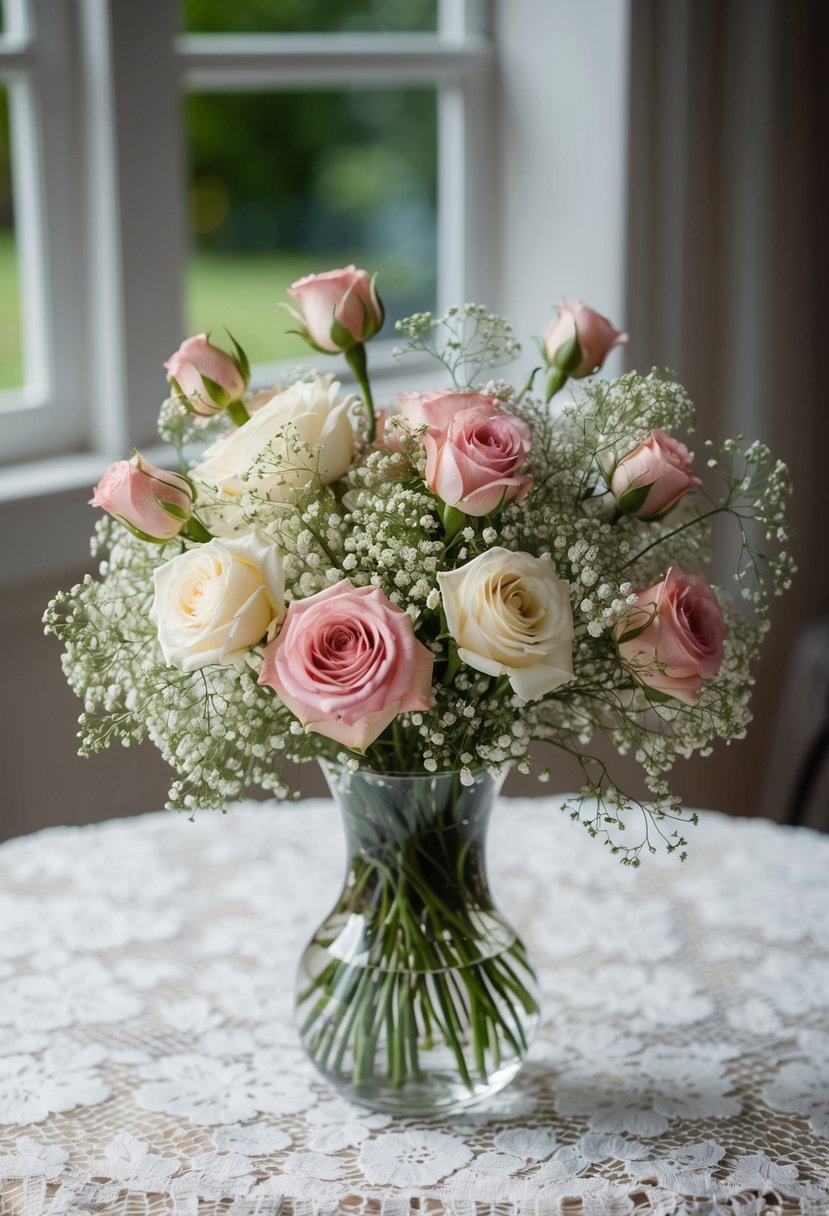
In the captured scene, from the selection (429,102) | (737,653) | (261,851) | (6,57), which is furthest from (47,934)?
(429,102)

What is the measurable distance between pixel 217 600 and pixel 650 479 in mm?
287

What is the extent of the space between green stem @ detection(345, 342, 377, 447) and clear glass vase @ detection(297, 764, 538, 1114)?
237mm

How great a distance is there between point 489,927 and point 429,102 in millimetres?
7976

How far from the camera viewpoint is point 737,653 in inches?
37.0

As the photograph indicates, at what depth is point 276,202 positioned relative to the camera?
39.8 feet

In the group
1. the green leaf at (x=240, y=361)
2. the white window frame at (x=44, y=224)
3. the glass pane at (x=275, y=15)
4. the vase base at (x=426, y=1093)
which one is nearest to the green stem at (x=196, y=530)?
the green leaf at (x=240, y=361)

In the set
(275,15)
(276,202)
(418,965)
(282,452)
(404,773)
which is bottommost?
(418,965)

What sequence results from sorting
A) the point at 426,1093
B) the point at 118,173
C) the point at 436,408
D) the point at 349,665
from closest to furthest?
1. the point at 349,665
2. the point at 436,408
3. the point at 426,1093
4. the point at 118,173

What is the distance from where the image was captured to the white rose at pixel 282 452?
33.9 inches

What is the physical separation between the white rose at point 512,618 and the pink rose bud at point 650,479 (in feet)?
0.37

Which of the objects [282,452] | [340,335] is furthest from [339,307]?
[282,452]

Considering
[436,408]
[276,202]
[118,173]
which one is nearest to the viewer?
[436,408]

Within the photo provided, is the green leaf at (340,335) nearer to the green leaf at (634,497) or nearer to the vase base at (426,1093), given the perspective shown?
the green leaf at (634,497)

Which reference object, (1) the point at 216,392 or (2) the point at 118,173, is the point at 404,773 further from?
(2) the point at 118,173
